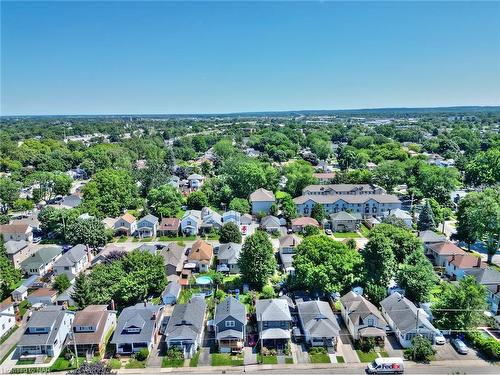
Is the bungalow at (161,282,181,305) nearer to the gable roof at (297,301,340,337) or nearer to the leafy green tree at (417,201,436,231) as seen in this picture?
the gable roof at (297,301,340,337)

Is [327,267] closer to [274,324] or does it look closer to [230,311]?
[274,324]

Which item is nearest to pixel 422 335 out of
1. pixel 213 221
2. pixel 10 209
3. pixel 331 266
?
pixel 331 266

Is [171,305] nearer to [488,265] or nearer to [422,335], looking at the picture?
[422,335]

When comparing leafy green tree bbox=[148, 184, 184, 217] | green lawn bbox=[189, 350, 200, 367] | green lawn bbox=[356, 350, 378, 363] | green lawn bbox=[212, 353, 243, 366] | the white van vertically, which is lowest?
green lawn bbox=[189, 350, 200, 367]

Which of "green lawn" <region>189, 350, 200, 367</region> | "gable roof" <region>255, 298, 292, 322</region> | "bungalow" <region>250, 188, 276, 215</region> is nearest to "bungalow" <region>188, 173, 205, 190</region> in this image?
"bungalow" <region>250, 188, 276, 215</region>

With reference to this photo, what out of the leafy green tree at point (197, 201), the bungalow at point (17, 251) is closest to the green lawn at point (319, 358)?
the bungalow at point (17, 251)

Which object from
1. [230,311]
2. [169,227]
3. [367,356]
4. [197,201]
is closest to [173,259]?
[230,311]
